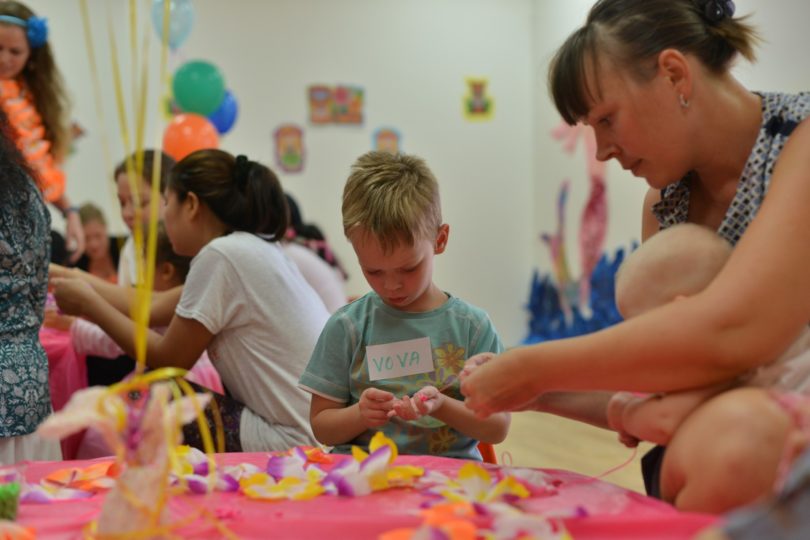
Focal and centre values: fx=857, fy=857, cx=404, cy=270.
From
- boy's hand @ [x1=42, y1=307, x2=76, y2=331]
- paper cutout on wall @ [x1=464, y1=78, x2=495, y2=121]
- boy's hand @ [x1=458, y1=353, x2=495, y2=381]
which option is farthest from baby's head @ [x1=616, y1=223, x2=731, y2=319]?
paper cutout on wall @ [x1=464, y1=78, x2=495, y2=121]

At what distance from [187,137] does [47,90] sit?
3.63 feet

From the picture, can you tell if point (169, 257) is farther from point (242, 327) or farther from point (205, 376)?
point (242, 327)

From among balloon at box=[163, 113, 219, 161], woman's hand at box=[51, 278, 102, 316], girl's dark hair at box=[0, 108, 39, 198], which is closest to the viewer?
girl's dark hair at box=[0, 108, 39, 198]

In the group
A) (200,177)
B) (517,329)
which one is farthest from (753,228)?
(517,329)

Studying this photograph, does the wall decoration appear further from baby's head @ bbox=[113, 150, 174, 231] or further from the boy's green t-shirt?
the boy's green t-shirt

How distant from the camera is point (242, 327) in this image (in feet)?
7.25

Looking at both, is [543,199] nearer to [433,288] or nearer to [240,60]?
[240,60]

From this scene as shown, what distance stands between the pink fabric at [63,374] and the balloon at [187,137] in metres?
1.98

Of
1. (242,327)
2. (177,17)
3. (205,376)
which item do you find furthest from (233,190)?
(177,17)

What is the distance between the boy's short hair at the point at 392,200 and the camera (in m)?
1.70

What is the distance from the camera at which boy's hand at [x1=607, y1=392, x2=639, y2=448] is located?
1274 mm

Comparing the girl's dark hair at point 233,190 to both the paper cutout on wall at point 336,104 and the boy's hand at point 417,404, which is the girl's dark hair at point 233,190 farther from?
the paper cutout on wall at point 336,104

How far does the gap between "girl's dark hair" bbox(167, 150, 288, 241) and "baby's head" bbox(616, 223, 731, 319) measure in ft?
4.42

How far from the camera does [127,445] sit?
99 cm
